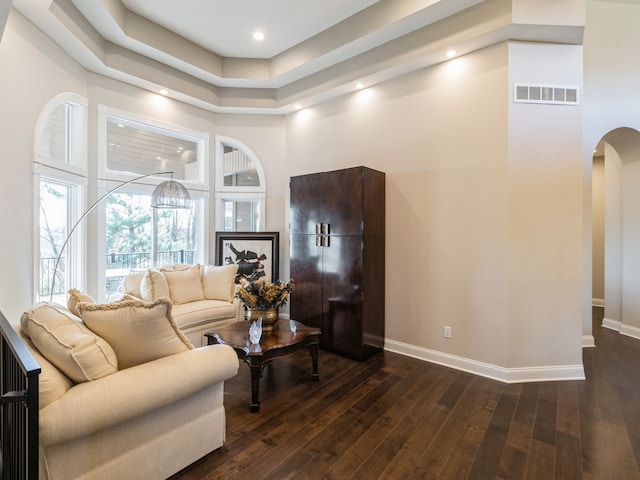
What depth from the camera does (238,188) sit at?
5.38 m

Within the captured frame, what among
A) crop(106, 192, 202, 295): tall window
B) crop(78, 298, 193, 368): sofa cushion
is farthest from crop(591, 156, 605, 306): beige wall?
crop(78, 298, 193, 368): sofa cushion

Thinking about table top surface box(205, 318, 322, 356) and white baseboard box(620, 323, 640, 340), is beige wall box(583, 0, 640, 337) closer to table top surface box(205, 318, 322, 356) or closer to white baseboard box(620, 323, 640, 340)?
white baseboard box(620, 323, 640, 340)

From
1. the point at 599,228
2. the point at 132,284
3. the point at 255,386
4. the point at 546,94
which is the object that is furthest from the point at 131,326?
the point at 599,228

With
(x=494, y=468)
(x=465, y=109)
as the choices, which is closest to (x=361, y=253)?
(x=465, y=109)

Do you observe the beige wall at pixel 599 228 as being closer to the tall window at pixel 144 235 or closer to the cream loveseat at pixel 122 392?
the cream loveseat at pixel 122 392

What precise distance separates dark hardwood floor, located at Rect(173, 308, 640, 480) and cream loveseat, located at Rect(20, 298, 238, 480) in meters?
0.25

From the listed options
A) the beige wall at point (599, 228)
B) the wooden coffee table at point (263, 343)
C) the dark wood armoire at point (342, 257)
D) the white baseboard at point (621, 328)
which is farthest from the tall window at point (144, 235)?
the beige wall at point (599, 228)

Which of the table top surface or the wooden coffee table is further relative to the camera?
the table top surface

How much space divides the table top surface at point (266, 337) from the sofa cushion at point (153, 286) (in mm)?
1221

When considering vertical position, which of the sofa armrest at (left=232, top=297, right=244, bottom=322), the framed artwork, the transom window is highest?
the transom window

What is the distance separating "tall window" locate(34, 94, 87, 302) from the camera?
10.5 feet

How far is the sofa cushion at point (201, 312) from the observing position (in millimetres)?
3686

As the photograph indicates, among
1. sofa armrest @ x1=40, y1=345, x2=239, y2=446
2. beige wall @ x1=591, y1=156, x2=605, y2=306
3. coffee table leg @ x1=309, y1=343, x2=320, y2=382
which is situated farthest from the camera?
beige wall @ x1=591, y1=156, x2=605, y2=306

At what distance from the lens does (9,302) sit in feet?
9.01
